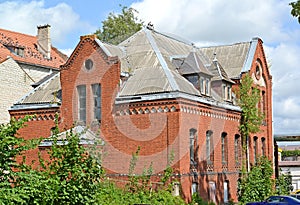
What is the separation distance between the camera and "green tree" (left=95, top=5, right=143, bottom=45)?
168 ft

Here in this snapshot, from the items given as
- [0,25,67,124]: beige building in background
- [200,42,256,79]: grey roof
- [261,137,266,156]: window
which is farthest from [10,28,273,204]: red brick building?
[0,25,67,124]: beige building in background

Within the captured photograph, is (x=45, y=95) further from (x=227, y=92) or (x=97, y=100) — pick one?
(x=227, y=92)

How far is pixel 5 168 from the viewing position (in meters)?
13.2

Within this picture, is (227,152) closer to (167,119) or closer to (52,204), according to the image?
(167,119)

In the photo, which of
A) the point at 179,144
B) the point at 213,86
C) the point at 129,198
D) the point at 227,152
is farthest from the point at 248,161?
the point at 129,198

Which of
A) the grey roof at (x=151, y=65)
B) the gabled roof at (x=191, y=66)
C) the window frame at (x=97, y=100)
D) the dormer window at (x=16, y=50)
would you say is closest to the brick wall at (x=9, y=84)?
the dormer window at (x=16, y=50)

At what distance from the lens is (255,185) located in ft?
111

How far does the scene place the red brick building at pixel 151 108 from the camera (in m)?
28.1

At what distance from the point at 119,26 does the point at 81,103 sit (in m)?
21.7

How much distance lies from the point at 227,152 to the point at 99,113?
9.01 metres

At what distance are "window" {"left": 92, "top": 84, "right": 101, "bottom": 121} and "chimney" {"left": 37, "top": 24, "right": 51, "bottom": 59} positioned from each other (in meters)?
24.5

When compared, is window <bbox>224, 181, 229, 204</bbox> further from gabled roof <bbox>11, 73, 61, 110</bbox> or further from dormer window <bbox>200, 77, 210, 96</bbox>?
gabled roof <bbox>11, 73, 61, 110</bbox>

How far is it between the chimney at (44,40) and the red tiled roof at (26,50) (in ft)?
1.55

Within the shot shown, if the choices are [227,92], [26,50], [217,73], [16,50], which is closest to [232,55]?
[227,92]
